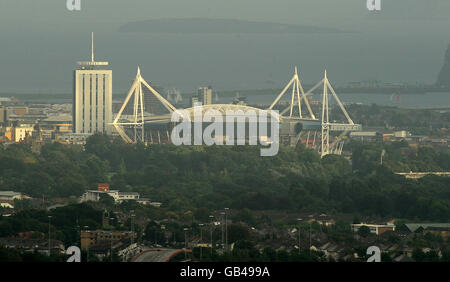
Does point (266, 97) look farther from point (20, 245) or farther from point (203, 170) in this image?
point (20, 245)

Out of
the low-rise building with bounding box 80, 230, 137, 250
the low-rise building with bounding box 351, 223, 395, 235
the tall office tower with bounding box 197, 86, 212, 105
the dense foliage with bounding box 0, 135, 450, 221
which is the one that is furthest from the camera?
the tall office tower with bounding box 197, 86, 212, 105

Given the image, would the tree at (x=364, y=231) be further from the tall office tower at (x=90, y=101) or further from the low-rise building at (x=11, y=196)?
the tall office tower at (x=90, y=101)

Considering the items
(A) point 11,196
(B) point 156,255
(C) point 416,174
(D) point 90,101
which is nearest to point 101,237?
(B) point 156,255

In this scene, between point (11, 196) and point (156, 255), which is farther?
point (11, 196)

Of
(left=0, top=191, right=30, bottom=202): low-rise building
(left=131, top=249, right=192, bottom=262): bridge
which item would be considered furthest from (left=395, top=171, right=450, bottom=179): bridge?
(left=131, top=249, right=192, bottom=262): bridge

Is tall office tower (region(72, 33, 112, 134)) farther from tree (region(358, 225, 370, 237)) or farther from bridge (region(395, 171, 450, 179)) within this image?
tree (region(358, 225, 370, 237))

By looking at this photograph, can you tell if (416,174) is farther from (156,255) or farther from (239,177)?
(156,255)

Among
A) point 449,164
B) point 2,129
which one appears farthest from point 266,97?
point 449,164

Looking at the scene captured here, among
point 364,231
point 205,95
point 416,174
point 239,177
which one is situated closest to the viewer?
point 364,231

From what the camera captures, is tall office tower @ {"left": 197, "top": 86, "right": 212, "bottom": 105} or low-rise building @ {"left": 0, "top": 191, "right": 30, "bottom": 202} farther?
tall office tower @ {"left": 197, "top": 86, "right": 212, "bottom": 105}

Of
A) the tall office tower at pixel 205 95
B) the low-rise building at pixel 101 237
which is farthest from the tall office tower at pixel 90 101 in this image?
the low-rise building at pixel 101 237
